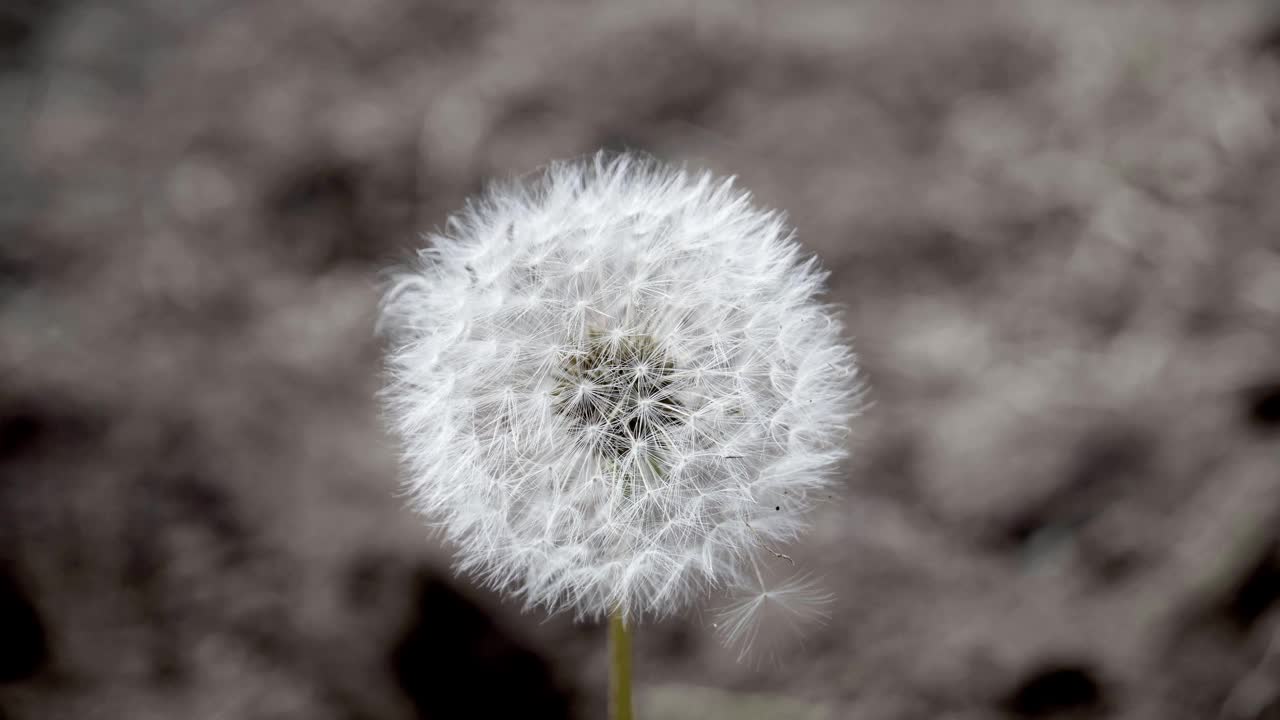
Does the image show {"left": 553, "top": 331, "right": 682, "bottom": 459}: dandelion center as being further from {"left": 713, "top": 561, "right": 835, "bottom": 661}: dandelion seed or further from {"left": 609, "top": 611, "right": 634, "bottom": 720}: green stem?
{"left": 713, "top": 561, "right": 835, "bottom": 661}: dandelion seed

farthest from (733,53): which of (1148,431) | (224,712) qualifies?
(224,712)

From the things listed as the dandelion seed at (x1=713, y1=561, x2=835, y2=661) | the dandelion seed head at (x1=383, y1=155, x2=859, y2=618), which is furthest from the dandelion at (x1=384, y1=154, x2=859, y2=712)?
the dandelion seed at (x1=713, y1=561, x2=835, y2=661)

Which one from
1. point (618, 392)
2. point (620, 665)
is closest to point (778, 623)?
point (620, 665)

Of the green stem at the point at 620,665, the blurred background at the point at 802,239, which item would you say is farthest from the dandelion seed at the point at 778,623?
the green stem at the point at 620,665

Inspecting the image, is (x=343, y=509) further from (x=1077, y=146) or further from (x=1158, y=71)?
(x=1158, y=71)

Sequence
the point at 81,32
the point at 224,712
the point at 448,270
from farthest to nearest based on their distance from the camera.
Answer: the point at 81,32 → the point at 224,712 → the point at 448,270

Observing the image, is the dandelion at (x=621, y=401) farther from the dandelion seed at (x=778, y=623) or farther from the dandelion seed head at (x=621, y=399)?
the dandelion seed at (x=778, y=623)
